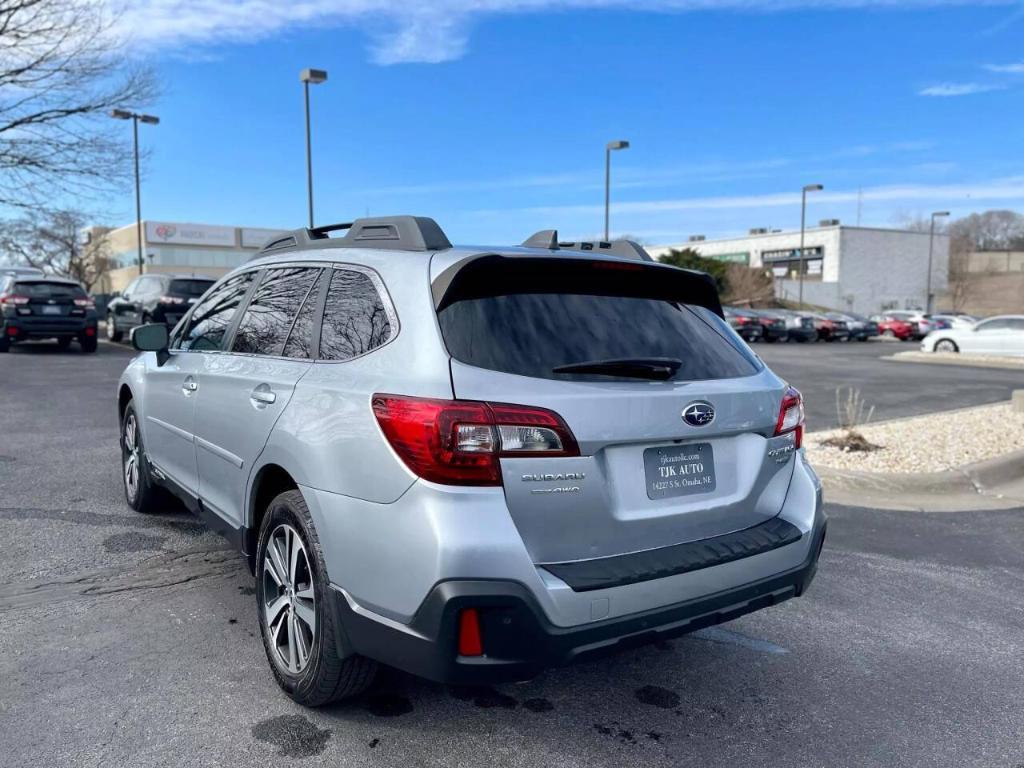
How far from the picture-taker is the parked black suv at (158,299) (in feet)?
60.9

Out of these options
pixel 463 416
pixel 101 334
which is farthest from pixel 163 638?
pixel 101 334

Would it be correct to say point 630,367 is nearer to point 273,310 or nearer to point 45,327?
point 273,310

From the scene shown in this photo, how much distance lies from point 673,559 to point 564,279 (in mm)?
1069

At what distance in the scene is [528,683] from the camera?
3.36m

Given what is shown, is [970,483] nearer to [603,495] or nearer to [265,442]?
[603,495]

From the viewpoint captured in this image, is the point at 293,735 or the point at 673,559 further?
the point at 293,735

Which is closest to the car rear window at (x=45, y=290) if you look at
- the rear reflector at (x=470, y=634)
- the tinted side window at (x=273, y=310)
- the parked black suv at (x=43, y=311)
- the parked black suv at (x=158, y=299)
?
the parked black suv at (x=43, y=311)

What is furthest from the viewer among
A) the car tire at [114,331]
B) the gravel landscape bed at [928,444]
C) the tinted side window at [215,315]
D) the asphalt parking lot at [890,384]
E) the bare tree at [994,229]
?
the bare tree at [994,229]

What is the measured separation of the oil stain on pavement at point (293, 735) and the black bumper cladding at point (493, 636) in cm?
45

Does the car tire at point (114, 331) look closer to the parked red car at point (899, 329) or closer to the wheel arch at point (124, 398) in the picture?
the wheel arch at point (124, 398)

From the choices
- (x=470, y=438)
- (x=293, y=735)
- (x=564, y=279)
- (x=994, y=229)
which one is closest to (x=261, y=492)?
(x=293, y=735)

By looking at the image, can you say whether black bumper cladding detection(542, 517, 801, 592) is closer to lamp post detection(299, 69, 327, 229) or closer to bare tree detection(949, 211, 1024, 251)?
lamp post detection(299, 69, 327, 229)

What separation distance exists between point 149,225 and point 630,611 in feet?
279

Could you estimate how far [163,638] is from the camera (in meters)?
3.70
